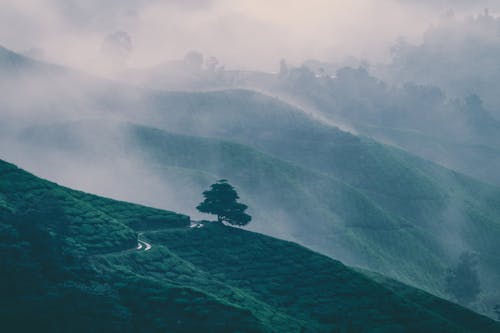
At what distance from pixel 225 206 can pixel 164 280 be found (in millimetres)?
31820

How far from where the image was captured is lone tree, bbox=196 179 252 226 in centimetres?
12625

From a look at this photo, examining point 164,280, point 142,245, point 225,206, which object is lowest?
point 164,280

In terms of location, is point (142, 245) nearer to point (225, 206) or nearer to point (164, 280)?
point (164, 280)

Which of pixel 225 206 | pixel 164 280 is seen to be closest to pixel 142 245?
pixel 164 280

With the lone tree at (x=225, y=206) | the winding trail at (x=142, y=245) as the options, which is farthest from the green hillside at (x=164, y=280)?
the lone tree at (x=225, y=206)

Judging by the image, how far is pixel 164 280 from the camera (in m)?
97.3

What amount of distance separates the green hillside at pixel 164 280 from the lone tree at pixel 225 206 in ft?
8.17

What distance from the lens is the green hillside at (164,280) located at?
86.6 metres

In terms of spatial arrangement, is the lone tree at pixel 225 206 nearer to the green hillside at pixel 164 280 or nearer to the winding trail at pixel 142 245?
the green hillside at pixel 164 280

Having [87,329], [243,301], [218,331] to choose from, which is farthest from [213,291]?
[87,329]

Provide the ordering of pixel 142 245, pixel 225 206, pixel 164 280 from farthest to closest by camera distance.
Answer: pixel 225 206, pixel 142 245, pixel 164 280

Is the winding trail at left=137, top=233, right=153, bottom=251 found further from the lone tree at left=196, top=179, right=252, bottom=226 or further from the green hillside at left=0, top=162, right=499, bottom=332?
the lone tree at left=196, top=179, right=252, bottom=226

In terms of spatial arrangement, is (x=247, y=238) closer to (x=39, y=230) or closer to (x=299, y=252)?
(x=299, y=252)

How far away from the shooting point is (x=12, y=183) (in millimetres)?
110250
